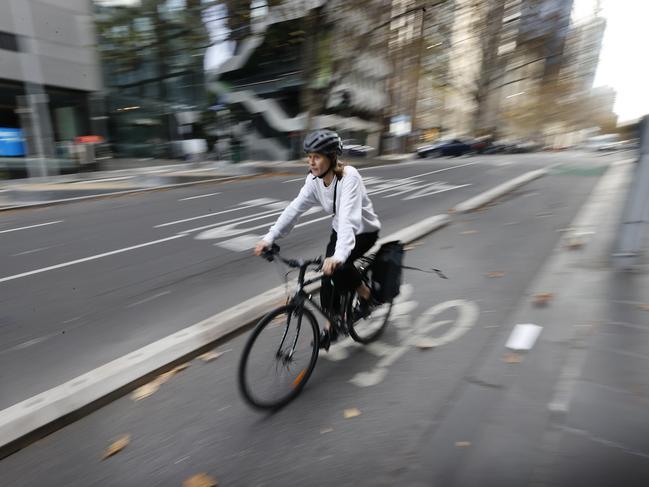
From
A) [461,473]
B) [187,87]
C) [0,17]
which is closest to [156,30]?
[0,17]

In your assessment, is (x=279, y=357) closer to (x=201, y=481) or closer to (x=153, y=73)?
(x=201, y=481)

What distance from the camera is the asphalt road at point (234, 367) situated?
2475 mm

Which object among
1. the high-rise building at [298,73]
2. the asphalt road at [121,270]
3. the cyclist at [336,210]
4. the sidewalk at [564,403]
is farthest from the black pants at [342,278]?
the high-rise building at [298,73]

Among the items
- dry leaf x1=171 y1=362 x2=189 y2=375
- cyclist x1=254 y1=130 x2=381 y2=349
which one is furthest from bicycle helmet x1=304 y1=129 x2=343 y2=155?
dry leaf x1=171 y1=362 x2=189 y2=375

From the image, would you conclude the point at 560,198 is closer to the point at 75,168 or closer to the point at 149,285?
the point at 149,285

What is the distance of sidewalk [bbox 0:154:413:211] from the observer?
12.9m

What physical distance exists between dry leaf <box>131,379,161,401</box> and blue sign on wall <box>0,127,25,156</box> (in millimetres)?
18163

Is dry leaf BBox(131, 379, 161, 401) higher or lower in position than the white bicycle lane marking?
lower

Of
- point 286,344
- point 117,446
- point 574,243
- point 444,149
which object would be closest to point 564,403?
point 286,344

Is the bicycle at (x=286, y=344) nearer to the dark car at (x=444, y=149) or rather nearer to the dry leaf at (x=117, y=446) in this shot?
the dry leaf at (x=117, y=446)

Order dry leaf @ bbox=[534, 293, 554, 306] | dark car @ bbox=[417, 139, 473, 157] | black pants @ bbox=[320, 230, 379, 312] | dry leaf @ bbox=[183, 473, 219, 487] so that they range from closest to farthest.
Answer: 1. dry leaf @ bbox=[183, 473, 219, 487]
2. black pants @ bbox=[320, 230, 379, 312]
3. dry leaf @ bbox=[534, 293, 554, 306]
4. dark car @ bbox=[417, 139, 473, 157]

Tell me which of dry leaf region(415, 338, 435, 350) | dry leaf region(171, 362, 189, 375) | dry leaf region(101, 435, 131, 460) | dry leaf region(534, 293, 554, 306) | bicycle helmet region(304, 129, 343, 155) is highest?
bicycle helmet region(304, 129, 343, 155)

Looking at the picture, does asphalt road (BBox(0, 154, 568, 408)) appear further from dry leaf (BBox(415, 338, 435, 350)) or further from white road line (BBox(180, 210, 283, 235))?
dry leaf (BBox(415, 338, 435, 350))

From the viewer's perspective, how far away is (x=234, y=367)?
138 inches
